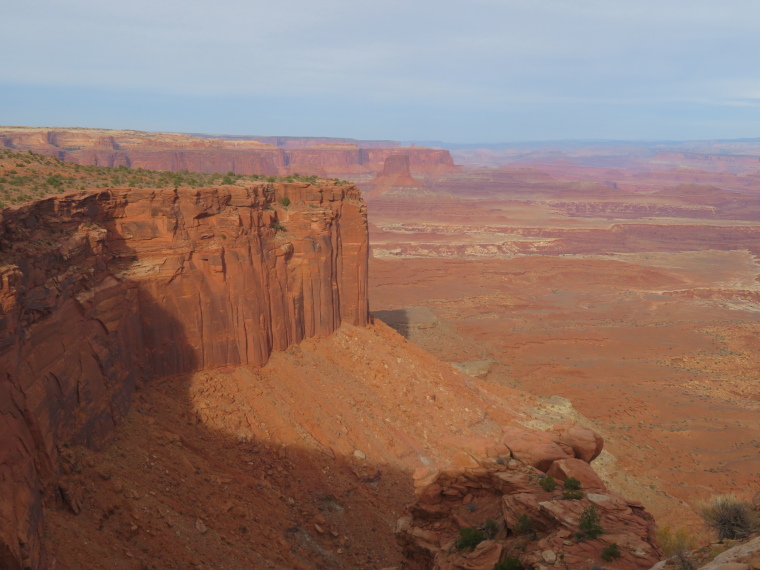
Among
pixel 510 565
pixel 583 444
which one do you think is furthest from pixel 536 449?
pixel 510 565

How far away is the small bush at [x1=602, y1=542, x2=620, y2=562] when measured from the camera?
9109 mm

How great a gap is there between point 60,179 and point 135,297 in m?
4.90

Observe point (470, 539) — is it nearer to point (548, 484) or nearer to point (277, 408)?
point (548, 484)

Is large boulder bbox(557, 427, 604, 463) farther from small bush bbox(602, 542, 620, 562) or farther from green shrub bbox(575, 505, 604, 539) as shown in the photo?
small bush bbox(602, 542, 620, 562)

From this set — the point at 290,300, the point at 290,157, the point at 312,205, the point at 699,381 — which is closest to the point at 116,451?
the point at 290,300

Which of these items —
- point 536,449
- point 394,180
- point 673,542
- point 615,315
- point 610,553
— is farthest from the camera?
point 394,180

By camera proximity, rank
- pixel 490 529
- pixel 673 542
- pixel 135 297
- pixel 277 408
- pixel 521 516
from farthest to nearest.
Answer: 1. pixel 277 408
2. pixel 135 297
3. pixel 490 529
4. pixel 521 516
5. pixel 673 542

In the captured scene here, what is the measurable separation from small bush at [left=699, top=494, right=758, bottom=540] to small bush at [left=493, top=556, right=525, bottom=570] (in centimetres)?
388

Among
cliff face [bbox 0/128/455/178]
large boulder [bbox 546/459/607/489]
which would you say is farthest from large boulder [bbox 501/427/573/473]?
cliff face [bbox 0/128/455/178]

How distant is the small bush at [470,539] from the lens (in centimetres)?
1133

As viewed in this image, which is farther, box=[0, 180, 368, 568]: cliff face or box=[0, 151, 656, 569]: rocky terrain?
box=[0, 151, 656, 569]: rocky terrain

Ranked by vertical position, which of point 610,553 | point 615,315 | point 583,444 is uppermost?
point 610,553

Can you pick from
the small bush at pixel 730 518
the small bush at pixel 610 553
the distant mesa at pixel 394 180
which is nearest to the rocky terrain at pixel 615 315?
the small bush at pixel 730 518

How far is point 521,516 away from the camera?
10.8 meters
